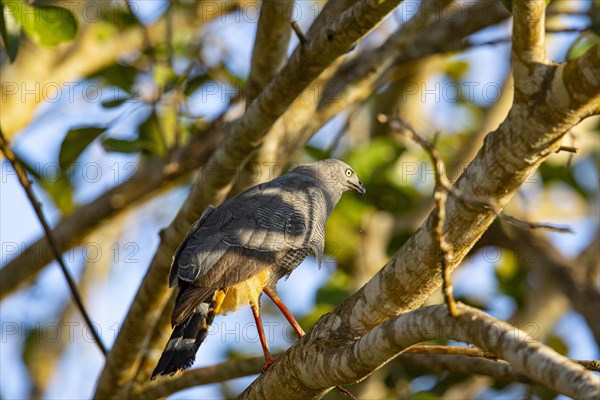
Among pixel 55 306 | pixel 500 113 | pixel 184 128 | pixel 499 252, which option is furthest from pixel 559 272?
pixel 55 306

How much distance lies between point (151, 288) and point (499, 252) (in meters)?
4.26

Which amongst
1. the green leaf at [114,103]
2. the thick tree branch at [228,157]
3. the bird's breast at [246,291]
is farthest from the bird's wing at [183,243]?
the green leaf at [114,103]

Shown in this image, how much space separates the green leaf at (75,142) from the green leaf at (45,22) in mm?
1084

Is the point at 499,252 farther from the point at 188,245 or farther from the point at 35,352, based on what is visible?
the point at 35,352

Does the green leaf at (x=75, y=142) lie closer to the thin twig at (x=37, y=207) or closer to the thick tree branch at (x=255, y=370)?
the thin twig at (x=37, y=207)

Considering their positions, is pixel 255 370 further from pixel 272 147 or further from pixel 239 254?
pixel 272 147

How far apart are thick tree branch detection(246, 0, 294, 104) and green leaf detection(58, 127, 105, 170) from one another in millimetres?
1519

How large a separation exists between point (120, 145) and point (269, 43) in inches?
71.1

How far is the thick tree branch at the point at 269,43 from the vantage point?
4.98 metres

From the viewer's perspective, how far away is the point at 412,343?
126 inches

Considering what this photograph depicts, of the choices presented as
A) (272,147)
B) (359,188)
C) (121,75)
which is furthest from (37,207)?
(359,188)

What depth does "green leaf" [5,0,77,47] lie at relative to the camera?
517cm

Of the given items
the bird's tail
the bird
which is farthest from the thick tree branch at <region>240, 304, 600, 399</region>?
the bird

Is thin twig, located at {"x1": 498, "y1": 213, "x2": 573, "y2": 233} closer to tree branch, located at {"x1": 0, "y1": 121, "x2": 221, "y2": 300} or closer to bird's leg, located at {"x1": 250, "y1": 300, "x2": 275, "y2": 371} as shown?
bird's leg, located at {"x1": 250, "y1": 300, "x2": 275, "y2": 371}
